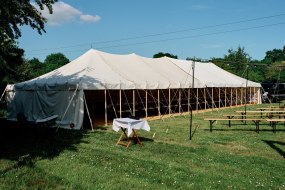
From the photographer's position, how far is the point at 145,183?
18.7 feet

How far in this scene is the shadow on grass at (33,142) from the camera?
25.6 feet

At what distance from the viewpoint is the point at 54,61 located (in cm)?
7062

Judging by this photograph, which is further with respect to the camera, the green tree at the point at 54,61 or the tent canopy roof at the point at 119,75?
the green tree at the point at 54,61

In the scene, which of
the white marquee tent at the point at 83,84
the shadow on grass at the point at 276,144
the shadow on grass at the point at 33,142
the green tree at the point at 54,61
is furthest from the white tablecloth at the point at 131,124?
the green tree at the point at 54,61

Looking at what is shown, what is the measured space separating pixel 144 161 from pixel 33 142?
425 cm

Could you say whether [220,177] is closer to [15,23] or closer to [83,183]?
[83,183]

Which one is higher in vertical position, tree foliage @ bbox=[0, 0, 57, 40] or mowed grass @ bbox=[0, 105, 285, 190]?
tree foliage @ bbox=[0, 0, 57, 40]

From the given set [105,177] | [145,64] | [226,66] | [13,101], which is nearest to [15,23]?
[105,177]

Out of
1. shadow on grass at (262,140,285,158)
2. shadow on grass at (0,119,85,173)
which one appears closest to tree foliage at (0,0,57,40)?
shadow on grass at (0,119,85,173)

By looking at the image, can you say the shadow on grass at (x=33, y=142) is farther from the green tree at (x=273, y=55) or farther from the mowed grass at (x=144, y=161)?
the green tree at (x=273, y=55)

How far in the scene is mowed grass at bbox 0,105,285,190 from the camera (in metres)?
5.75

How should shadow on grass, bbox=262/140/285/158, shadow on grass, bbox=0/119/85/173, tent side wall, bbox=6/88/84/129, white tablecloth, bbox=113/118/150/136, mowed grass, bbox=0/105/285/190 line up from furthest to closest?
tent side wall, bbox=6/88/84/129 < white tablecloth, bbox=113/118/150/136 < shadow on grass, bbox=262/140/285/158 < shadow on grass, bbox=0/119/85/173 < mowed grass, bbox=0/105/285/190

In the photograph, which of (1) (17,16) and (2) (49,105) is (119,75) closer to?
(2) (49,105)

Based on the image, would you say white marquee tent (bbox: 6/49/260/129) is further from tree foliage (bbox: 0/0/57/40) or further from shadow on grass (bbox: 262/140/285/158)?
shadow on grass (bbox: 262/140/285/158)
